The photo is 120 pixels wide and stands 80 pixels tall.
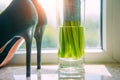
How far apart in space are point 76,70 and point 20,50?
1.19 ft

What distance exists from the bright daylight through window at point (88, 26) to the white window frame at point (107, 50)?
0.05m

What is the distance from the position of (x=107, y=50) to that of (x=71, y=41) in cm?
30

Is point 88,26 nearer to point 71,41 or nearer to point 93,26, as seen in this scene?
point 93,26

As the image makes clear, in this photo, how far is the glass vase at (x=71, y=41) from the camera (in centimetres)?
74

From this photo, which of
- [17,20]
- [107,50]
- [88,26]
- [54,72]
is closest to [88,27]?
[88,26]

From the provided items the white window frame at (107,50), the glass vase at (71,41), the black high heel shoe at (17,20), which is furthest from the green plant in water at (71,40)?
the white window frame at (107,50)

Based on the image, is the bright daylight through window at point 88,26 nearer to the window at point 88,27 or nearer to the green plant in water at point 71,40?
the window at point 88,27

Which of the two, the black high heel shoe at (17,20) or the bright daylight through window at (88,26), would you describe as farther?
the bright daylight through window at (88,26)

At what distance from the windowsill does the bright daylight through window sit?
5.3 inches

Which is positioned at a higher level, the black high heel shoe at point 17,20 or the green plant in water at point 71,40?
the black high heel shoe at point 17,20

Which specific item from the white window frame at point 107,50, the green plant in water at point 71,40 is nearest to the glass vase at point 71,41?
the green plant in water at point 71,40

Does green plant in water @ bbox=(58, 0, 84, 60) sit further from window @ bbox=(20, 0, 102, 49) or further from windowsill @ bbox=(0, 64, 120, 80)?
window @ bbox=(20, 0, 102, 49)

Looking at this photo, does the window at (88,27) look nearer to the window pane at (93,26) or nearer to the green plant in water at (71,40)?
the window pane at (93,26)

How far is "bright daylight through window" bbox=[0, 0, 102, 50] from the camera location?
1.02 meters
